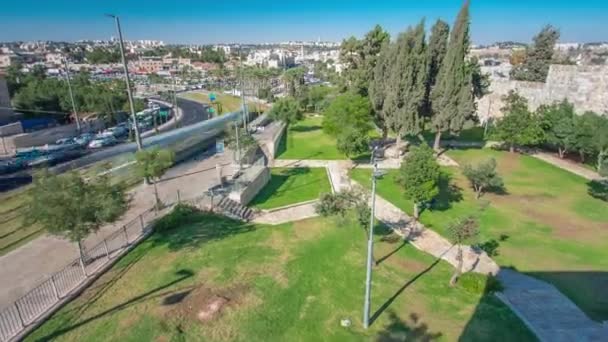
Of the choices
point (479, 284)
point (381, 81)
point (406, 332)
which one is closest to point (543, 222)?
point (479, 284)

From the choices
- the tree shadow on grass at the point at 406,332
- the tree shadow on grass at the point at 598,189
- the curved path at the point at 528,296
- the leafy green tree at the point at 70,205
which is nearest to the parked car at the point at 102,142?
the leafy green tree at the point at 70,205

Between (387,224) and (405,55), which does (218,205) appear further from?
(405,55)

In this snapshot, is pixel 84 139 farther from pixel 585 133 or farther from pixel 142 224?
pixel 585 133

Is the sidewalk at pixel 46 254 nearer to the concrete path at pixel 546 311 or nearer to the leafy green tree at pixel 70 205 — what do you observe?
the leafy green tree at pixel 70 205

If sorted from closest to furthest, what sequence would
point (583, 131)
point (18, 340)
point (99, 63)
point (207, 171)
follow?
point (18, 340), point (207, 171), point (583, 131), point (99, 63)

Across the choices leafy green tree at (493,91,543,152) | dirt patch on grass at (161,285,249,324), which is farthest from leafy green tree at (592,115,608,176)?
dirt patch on grass at (161,285,249,324)

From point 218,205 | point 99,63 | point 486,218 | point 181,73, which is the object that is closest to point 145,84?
point 181,73
